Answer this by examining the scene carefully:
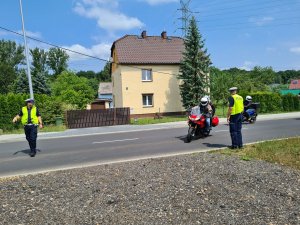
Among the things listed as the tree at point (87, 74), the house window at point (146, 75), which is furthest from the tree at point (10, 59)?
the house window at point (146, 75)

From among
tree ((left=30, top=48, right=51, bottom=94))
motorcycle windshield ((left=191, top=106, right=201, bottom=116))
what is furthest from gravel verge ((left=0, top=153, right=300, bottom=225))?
tree ((left=30, top=48, right=51, bottom=94))

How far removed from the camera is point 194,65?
29.2m

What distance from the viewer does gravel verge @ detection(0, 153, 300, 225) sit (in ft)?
13.9

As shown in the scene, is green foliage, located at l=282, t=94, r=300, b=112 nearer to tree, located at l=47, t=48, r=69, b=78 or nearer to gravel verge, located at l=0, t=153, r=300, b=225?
gravel verge, located at l=0, t=153, r=300, b=225

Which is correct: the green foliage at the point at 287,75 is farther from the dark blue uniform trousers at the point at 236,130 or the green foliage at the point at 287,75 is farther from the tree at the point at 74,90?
the dark blue uniform trousers at the point at 236,130

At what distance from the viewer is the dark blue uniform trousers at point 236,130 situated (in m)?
9.24

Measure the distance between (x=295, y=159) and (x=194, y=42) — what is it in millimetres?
22943

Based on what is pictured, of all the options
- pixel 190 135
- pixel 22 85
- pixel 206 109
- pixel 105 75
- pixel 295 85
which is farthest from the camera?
pixel 105 75

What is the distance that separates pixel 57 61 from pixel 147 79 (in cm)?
6331

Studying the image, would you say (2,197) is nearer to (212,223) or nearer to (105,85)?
(212,223)

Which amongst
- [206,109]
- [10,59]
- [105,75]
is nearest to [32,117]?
[206,109]

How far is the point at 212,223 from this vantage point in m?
3.99

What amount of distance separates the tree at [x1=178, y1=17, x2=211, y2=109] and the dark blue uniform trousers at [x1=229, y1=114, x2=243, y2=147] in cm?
1979

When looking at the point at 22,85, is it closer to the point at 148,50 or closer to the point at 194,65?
the point at 148,50
